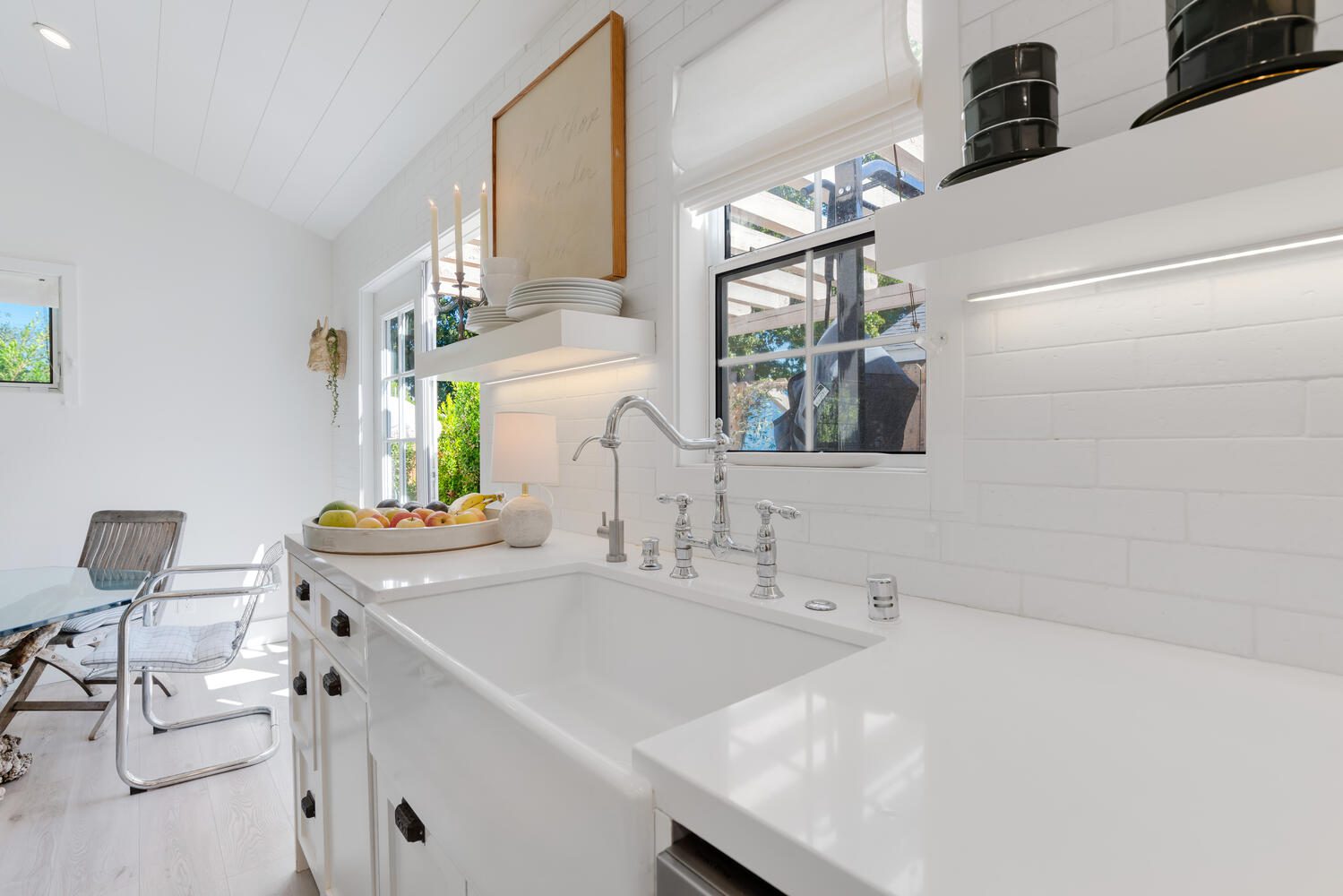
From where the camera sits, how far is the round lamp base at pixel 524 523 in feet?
5.91

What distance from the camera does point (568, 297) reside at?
1844mm

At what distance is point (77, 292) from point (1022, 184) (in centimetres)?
506

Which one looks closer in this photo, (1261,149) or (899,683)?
(1261,149)

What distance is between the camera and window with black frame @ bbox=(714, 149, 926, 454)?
57.1 inches

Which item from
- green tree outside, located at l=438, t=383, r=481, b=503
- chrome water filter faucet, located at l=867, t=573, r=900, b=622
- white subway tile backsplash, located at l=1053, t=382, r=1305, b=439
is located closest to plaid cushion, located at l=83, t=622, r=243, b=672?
green tree outside, located at l=438, t=383, r=481, b=503

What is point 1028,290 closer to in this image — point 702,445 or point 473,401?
point 702,445

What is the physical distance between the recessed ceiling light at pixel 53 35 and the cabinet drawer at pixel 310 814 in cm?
352

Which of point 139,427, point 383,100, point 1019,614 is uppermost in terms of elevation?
point 383,100

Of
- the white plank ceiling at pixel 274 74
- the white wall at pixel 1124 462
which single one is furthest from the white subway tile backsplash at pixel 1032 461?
the white plank ceiling at pixel 274 74

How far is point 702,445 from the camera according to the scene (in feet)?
4.69

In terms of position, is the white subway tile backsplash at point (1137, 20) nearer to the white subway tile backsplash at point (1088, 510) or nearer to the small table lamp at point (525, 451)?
Answer: the white subway tile backsplash at point (1088, 510)

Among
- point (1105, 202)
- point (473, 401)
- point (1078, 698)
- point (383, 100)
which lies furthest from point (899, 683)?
point (473, 401)

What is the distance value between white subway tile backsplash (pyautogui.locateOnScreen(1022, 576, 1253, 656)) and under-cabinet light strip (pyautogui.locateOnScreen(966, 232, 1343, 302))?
0.45 m

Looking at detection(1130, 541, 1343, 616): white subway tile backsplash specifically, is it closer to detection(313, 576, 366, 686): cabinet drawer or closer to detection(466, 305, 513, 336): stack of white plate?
detection(313, 576, 366, 686): cabinet drawer
